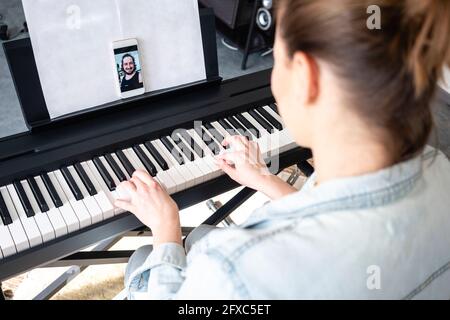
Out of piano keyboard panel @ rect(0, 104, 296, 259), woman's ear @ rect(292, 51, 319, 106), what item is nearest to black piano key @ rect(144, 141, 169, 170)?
piano keyboard panel @ rect(0, 104, 296, 259)

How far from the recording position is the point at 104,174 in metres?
1.36

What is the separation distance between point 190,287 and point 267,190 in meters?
0.61

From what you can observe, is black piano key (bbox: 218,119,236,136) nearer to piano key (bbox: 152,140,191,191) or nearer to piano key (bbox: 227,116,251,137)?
piano key (bbox: 227,116,251,137)

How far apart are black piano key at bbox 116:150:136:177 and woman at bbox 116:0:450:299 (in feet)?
Result: 2.00

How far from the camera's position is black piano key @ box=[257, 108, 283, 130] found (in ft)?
5.25

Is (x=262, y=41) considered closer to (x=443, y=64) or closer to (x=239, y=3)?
(x=239, y=3)

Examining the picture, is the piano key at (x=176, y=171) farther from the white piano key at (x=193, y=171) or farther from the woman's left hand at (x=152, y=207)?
the woman's left hand at (x=152, y=207)

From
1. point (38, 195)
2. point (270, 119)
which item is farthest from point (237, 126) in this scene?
point (38, 195)

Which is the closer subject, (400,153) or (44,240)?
(400,153)

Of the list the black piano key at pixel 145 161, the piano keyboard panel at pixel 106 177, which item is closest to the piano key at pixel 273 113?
the piano keyboard panel at pixel 106 177

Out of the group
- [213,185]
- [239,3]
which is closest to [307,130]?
[213,185]

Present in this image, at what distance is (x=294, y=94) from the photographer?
793 millimetres

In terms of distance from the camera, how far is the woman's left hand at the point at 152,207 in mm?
1146

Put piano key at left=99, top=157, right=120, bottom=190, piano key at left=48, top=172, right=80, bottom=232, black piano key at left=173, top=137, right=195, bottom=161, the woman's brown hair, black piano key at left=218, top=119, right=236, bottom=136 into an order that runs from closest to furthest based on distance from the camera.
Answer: the woman's brown hair → piano key at left=48, top=172, right=80, bottom=232 → piano key at left=99, top=157, right=120, bottom=190 → black piano key at left=173, top=137, right=195, bottom=161 → black piano key at left=218, top=119, right=236, bottom=136
